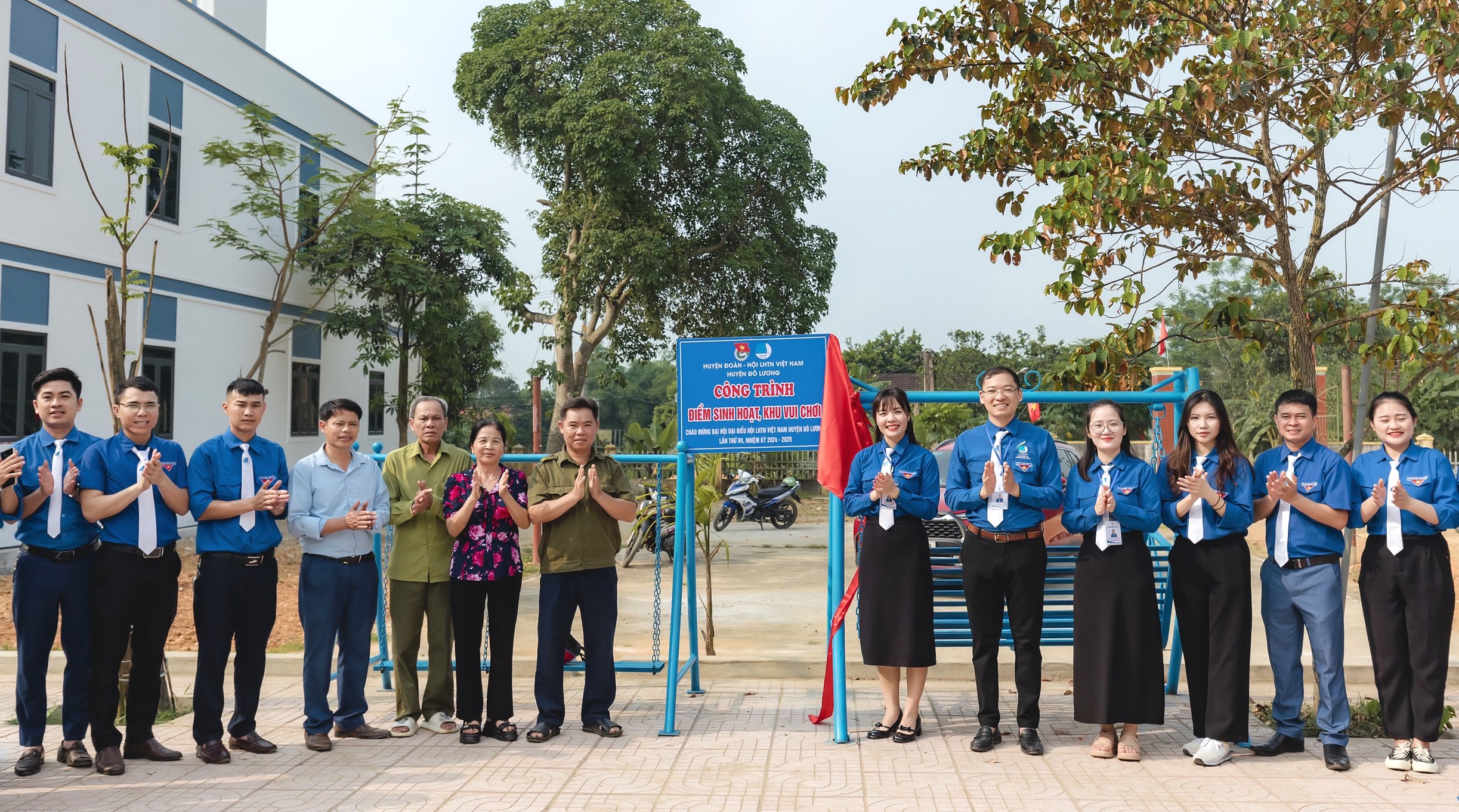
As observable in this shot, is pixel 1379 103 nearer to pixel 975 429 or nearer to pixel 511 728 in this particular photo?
pixel 975 429

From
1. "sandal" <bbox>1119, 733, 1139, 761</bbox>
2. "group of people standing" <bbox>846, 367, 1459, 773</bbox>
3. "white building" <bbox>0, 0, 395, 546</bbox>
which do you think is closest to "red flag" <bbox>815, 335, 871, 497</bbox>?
"group of people standing" <bbox>846, 367, 1459, 773</bbox>

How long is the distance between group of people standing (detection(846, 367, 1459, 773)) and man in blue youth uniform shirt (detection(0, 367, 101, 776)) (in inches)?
136

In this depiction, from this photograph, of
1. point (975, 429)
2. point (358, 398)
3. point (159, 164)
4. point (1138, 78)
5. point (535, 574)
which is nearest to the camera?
point (975, 429)

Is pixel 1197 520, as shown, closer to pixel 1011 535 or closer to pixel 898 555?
pixel 1011 535

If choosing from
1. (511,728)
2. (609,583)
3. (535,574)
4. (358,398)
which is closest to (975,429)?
(609,583)

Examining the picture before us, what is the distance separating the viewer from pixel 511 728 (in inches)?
208

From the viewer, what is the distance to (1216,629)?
484 centimetres

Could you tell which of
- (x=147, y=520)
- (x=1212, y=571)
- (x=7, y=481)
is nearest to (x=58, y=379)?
(x=7, y=481)

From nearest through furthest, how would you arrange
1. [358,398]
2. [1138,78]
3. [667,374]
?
[1138,78] → [358,398] → [667,374]

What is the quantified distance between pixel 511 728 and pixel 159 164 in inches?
510

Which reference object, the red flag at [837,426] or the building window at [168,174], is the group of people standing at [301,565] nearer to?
the red flag at [837,426]

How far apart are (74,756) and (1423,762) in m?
5.79

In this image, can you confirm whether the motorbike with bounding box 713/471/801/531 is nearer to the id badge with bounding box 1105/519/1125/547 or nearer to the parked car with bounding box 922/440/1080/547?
the parked car with bounding box 922/440/1080/547

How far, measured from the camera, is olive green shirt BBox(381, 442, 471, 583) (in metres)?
5.23
